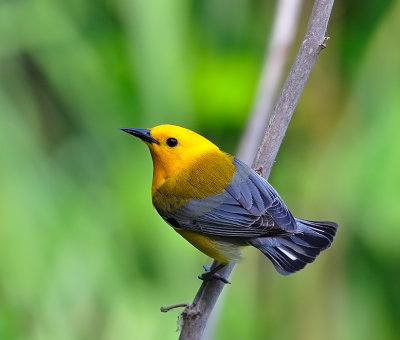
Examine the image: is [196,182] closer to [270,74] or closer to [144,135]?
[144,135]

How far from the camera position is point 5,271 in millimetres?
4781

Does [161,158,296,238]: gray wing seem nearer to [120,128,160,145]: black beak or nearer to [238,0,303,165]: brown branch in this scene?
[238,0,303,165]: brown branch

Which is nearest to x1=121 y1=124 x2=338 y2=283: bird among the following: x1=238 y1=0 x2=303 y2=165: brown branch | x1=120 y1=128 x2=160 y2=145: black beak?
x1=120 y1=128 x2=160 y2=145: black beak

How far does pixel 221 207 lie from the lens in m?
3.79

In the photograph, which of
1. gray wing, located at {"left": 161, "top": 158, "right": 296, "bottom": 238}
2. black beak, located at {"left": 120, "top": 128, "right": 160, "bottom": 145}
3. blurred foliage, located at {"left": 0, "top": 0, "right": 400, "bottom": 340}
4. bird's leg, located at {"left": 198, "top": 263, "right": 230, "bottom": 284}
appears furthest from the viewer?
blurred foliage, located at {"left": 0, "top": 0, "right": 400, "bottom": 340}

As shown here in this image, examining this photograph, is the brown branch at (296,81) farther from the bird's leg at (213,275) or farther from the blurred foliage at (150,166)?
the blurred foliage at (150,166)

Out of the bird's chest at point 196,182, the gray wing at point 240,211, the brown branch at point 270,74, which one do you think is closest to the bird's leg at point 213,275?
the gray wing at point 240,211

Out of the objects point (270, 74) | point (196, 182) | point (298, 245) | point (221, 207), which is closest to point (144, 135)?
point (196, 182)

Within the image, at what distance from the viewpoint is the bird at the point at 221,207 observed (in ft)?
12.0

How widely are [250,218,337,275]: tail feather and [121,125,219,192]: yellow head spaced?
0.57 meters

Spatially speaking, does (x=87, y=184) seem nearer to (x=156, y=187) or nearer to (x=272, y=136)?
(x=156, y=187)

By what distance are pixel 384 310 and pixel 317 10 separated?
7.87 feet

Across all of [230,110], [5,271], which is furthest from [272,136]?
[5,271]

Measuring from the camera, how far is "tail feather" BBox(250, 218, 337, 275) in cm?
368
